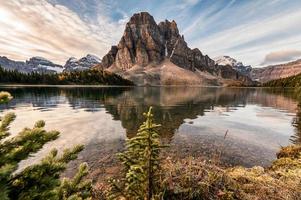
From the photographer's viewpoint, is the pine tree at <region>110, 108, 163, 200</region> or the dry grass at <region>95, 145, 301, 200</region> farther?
the dry grass at <region>95, 145, 301, 200</region>

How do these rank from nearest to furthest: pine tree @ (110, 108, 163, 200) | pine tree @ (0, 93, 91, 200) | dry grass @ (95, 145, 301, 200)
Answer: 1. pine tree @ (0, 93, 91, 200)
2. pine tree @ (110, 108, 163, 200)
3. dry grass @ (95, 145, 301, 200)

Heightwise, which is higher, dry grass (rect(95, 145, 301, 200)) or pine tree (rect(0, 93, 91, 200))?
pine tree (rect(0, 93, 91, 200))

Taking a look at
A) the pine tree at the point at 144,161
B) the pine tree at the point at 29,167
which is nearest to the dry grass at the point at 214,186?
the pine tree at the point at 144,161

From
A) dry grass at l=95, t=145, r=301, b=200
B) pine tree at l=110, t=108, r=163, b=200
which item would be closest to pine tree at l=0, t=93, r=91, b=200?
pine tree at l=110, t=108, r=163, b=200

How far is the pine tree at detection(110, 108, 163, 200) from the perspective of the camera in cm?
576

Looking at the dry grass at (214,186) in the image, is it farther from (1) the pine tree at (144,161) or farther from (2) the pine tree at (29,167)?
(2) the pine tree at (29,167)

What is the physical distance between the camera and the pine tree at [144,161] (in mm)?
5762

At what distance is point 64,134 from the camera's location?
23516 mm

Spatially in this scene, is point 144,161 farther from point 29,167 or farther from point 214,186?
point 29,167

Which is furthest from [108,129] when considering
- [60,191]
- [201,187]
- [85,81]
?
[85,81]

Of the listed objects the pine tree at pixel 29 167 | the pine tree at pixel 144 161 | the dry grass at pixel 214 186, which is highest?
the pine tree at pixel 29 167

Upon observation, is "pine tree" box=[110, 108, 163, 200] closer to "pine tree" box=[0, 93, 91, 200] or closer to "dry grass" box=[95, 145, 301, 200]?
"dry grass" box=[95, 145, 301, 200]

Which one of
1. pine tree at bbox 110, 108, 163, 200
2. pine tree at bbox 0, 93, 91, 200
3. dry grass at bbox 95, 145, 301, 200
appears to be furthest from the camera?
dry grass at bbox 95, 145, 301, 200

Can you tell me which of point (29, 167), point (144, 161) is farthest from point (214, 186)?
point (29, 167)
